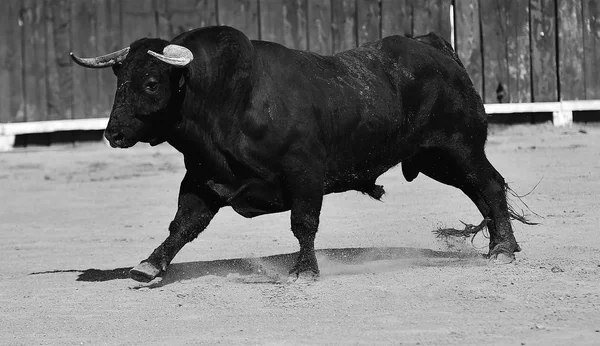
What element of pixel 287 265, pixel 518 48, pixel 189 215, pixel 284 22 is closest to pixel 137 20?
pixel 284 22

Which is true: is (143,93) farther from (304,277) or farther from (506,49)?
(506,49)

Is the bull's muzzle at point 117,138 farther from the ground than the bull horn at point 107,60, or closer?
closer

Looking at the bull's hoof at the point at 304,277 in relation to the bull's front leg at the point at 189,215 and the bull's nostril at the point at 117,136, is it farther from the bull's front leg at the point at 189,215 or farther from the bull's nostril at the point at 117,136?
the bull's nostril at the point at 117,136

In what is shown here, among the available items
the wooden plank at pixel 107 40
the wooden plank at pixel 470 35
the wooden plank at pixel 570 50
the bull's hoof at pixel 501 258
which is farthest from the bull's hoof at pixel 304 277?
the wooden plank at pixel 570 50

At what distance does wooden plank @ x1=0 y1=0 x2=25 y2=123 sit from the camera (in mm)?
12953

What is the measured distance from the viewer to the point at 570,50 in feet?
44.7

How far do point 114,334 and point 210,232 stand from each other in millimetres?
3597

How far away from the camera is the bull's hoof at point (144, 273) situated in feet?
24.1

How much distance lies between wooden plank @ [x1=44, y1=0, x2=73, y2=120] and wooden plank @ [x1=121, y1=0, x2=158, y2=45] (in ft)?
1.77

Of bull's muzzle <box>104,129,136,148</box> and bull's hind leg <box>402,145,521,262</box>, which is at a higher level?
bull's muzzle <box>104,129,136,148</box>

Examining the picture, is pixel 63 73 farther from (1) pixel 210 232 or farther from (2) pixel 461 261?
(2) pixel 461 261

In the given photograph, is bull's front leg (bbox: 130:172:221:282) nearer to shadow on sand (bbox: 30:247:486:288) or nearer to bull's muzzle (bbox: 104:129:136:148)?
shadow on sand (bbox: 30:247:486:288)

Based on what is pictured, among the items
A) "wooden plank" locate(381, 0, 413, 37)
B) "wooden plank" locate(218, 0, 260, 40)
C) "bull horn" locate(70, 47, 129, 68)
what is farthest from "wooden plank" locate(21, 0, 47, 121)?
"bull horn" locate(70, 47, 129, 68)

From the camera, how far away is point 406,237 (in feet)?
29.8
